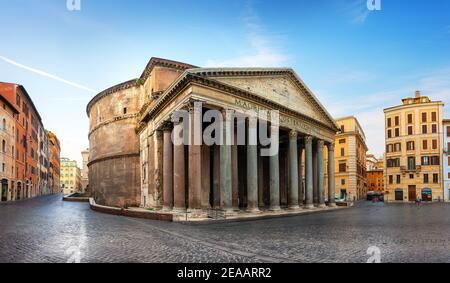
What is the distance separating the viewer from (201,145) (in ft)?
73.2

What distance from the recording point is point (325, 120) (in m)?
29.8

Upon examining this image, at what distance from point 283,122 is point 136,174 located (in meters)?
14.8

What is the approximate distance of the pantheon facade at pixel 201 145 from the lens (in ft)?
59.4

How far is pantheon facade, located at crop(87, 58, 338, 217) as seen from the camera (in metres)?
18.1

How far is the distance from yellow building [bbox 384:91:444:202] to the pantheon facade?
65.6 ft

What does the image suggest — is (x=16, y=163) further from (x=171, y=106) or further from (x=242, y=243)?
(x=242, y=243)

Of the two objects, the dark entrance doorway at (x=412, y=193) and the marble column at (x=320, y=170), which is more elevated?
the marble column at (x=320, y=170)

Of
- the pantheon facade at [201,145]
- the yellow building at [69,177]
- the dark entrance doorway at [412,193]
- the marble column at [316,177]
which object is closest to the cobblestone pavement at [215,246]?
the pantheon facade at [201,145]

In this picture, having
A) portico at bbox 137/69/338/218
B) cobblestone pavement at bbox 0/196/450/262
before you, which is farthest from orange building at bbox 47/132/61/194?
Result: cobblestone pavement at bbox 0/196/450/262

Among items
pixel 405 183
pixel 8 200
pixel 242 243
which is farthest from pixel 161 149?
pixel 405 183

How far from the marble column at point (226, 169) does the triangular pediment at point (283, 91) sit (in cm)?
248

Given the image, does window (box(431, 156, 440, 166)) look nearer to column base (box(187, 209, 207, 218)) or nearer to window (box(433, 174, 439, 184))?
window (box(433, 174, 439, 184))

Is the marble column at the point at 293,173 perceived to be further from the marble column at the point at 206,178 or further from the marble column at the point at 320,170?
the marble column at the point at 206,178
